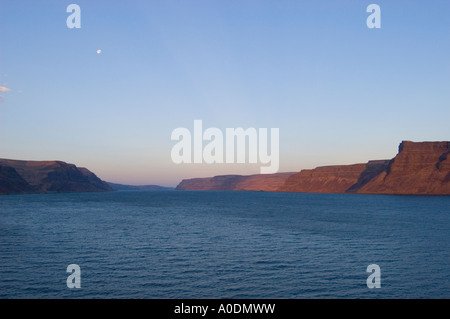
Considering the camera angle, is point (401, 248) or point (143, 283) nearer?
point (143, 283)

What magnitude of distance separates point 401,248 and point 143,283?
4132cm

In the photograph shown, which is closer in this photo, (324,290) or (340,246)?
(324,290)

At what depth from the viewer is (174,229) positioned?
7638 cm

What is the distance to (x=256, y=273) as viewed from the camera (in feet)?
126

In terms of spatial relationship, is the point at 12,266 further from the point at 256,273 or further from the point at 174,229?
the point at 174,229
